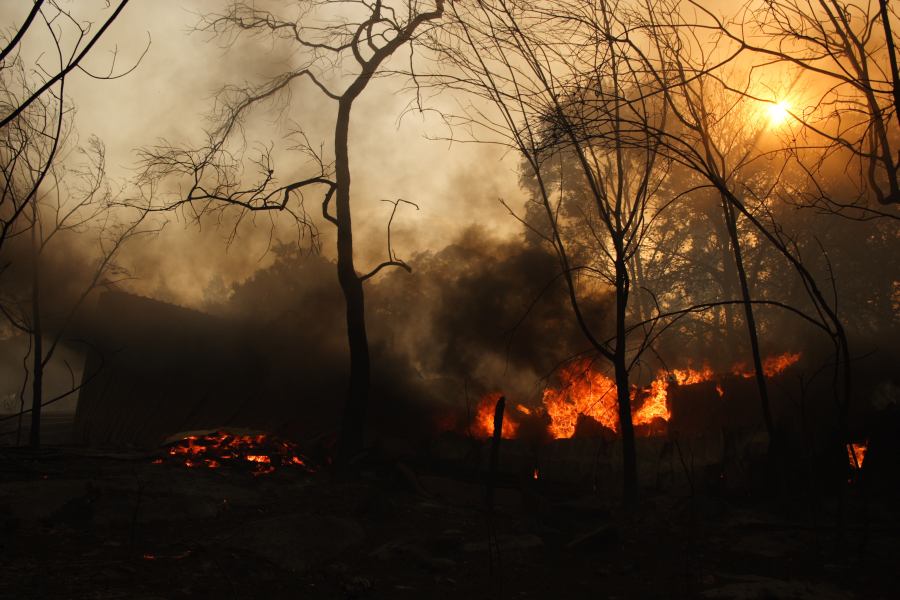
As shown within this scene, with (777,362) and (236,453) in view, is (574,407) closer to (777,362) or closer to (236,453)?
(777,362)

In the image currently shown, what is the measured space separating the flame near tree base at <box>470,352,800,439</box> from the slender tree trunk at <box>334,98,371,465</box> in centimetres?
335

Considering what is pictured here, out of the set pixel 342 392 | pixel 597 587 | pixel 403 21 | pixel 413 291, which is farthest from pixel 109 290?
pixel 597 587

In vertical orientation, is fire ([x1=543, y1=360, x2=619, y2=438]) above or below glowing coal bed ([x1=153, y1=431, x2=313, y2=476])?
above

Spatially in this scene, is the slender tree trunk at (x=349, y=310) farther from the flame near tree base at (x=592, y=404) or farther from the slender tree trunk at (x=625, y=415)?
the slender tree trunk at (x=625, y=415)

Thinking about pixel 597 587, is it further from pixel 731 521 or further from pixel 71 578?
pixel 71 578

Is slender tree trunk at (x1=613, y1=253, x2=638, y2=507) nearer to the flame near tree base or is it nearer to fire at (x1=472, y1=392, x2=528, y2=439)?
the flame near tree base

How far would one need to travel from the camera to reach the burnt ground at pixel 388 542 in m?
5.23

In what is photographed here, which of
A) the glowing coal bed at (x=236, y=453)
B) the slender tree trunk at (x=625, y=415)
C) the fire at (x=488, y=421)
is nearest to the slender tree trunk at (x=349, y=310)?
the glowing coal bed at (x=236, y=453)

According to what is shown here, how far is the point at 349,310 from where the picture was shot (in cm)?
1118

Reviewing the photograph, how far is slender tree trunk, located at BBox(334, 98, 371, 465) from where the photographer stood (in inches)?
419

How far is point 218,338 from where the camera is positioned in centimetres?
1630

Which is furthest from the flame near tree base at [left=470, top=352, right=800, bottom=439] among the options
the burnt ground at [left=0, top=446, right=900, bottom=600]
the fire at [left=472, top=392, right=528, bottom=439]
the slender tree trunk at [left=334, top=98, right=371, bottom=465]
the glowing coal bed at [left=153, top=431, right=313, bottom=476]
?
the glowing coal bed at [left=153, top=431, right=313, bottom=476]

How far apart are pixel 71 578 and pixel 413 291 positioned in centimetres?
1489

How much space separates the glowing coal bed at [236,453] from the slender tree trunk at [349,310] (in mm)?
960
